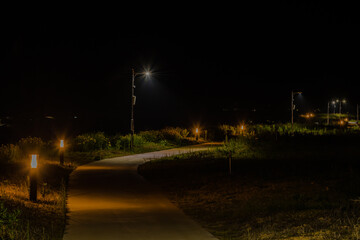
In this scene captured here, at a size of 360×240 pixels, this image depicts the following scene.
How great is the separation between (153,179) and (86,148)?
14265mm

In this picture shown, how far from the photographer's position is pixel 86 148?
32812 mm

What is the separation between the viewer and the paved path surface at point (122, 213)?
966cm

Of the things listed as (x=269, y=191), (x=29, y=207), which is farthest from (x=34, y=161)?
(x=269, y=191)

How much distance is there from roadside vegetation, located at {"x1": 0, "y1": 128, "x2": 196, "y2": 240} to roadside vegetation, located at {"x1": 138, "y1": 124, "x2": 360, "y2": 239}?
3323 millimetres

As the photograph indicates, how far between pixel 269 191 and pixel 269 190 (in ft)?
0.52

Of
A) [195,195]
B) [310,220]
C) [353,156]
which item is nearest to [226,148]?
[353,156]

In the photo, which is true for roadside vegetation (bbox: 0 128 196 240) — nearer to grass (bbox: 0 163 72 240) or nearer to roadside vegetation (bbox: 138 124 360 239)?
grass (bbox: 0 163 72 240)

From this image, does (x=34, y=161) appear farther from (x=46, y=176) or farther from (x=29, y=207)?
(x=46, y=176)

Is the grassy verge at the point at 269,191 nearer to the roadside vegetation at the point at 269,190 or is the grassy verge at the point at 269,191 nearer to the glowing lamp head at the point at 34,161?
the roadside vegetation at the point at 269,190

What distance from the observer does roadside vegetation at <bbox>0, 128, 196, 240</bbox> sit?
Result: 30.4 ft

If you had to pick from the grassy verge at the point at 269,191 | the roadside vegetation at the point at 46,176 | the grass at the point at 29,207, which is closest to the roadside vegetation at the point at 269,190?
Result: the grassy verge at the point at 269,191

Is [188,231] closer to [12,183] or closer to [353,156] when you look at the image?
[12,183]

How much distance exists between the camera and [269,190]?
48.5 ft

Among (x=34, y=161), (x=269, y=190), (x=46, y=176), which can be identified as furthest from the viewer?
(x=46, y=176)
